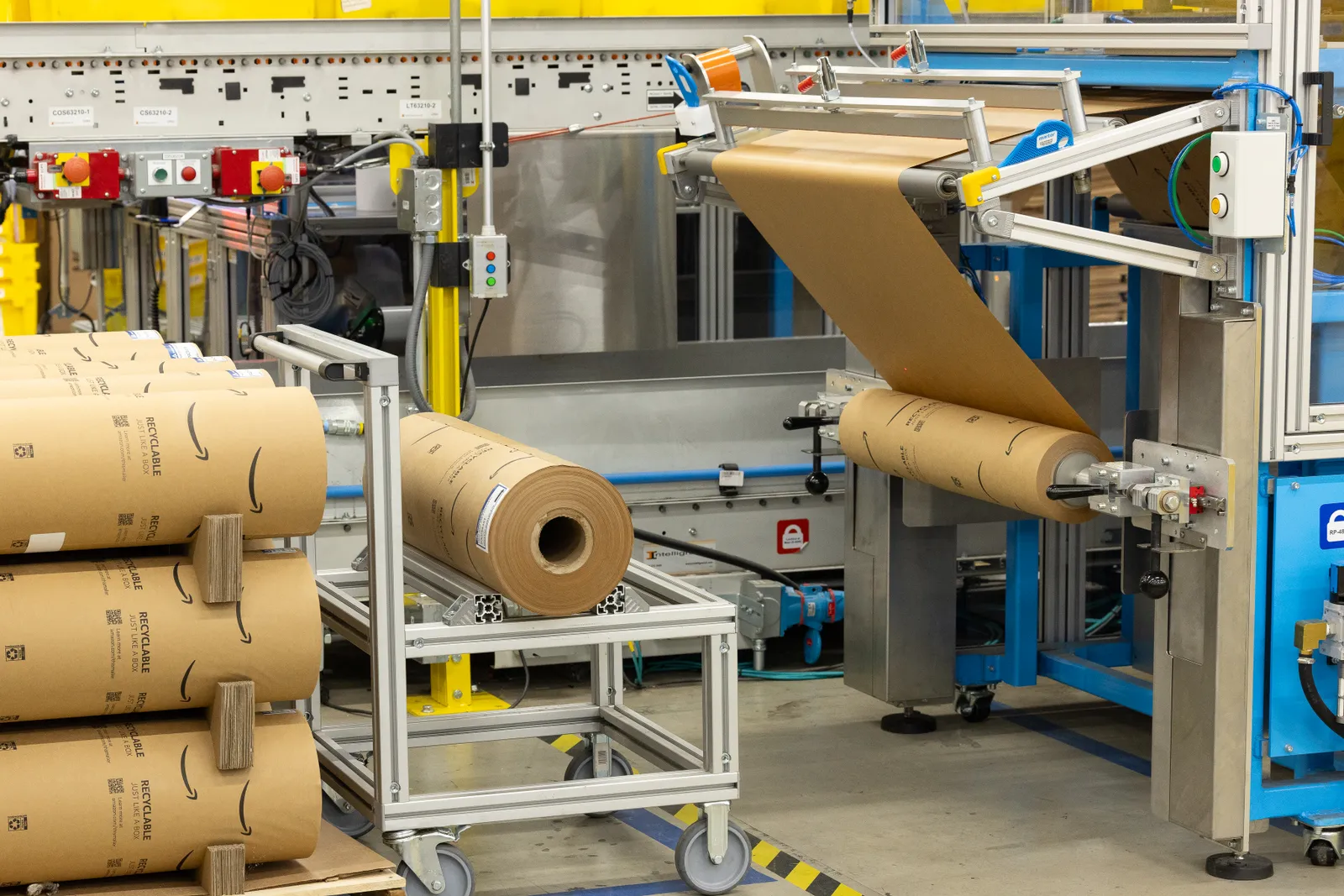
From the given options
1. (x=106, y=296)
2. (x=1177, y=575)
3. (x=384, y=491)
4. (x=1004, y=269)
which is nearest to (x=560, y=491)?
(x=384, y=491)

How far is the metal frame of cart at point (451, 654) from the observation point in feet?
12.5

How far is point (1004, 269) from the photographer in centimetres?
509

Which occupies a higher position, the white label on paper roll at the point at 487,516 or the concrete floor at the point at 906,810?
the white label on paper roll at the point at 487,516

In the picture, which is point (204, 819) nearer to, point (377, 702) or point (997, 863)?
point (377, 702)

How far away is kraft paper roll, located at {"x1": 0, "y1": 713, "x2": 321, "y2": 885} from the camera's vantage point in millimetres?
3441

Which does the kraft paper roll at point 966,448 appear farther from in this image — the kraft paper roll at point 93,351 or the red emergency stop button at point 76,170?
the red emergency stop button at point 76,170

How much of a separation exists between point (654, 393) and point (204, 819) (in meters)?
2.71

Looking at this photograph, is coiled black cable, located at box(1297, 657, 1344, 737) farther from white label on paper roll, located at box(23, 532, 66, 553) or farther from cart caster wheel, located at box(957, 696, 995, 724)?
white label on paper roll, located at box(23, 532, 66, 553)

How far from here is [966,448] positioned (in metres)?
4.55

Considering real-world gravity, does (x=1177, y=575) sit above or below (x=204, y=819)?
above

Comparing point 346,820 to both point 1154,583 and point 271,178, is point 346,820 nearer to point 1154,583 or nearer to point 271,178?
point 271,178

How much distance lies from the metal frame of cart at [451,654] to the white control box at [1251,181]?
1347mm

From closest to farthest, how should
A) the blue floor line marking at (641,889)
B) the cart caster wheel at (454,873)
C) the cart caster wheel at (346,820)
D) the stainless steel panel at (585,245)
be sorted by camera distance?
the cart caster wheel at (454,873) → the blue floor line marking at (641,889) → the cart caster wheel at (346,820) → the stainless steel panel at (585,245)

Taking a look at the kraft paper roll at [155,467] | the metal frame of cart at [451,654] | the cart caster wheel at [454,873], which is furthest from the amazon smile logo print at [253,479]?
the cart caster wheel at [454,873]
